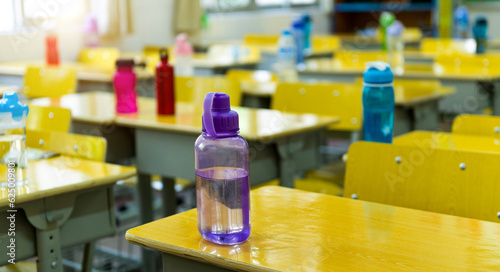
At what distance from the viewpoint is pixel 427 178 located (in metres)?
1.52

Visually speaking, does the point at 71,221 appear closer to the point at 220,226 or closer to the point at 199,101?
the point at 220,226

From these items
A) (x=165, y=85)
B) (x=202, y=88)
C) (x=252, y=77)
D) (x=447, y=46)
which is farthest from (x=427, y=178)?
(x=447, y=46)

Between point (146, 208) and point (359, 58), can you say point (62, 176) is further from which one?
point (359, 58)

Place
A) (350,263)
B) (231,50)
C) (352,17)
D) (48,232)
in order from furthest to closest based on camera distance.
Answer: (352,17), (231,50), (48,232), (350,263)

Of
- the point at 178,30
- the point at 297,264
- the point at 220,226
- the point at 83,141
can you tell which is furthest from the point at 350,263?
the point at 178,30

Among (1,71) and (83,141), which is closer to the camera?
(83,141)

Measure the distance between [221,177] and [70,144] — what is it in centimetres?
100

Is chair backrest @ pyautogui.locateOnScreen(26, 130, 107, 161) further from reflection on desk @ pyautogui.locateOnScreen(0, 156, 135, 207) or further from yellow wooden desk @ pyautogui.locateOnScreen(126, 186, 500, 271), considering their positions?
yellow wooden desk @ pyautogui.locateOnScreen(126, 186, 500, 271)

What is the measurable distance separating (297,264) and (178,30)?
6.04 metres

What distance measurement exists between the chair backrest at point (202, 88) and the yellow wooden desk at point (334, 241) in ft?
6.09

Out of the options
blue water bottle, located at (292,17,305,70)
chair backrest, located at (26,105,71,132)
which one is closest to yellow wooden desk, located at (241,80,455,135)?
blue water bottle, located at (292,17,305,70)

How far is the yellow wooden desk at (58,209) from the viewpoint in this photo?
160cm

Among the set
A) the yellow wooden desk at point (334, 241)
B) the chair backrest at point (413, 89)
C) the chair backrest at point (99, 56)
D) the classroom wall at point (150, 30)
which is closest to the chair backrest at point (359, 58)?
the chair backrest at point (413, 89)

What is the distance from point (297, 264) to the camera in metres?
1.04
